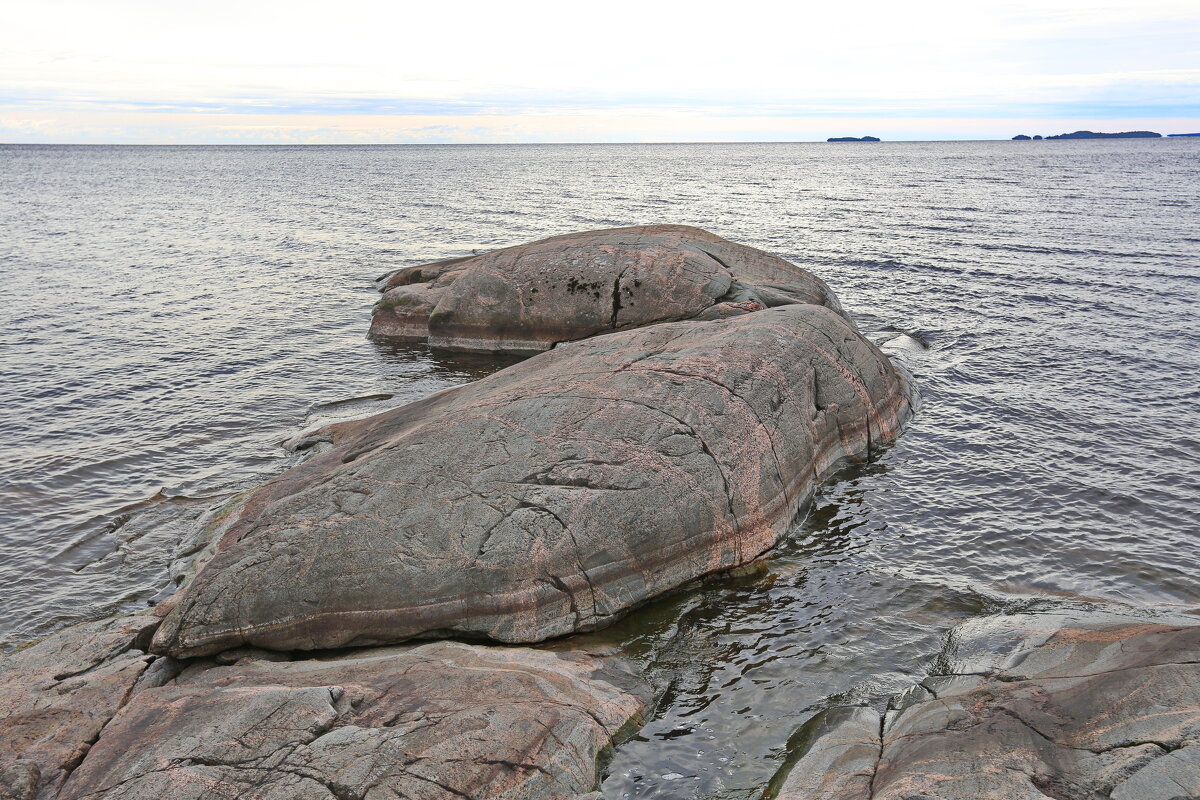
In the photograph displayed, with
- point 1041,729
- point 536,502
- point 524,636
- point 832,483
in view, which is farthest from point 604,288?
point 1041,729

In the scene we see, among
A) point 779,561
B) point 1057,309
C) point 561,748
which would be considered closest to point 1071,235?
point 1057,309

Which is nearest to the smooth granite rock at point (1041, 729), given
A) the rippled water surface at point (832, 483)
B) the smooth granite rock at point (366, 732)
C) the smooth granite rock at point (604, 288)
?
the rippled water surface at point (832, 483)

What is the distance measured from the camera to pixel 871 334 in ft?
79.2

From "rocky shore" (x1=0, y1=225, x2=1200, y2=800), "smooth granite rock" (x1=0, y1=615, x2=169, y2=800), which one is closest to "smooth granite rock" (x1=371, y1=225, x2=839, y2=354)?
"rocky shore" (x1=0, y1=225, x2=1200, y2=800)

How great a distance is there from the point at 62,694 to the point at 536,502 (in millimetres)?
5553

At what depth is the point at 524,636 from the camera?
902 cm

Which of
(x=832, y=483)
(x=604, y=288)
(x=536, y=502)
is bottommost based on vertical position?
(x=832, y=483)

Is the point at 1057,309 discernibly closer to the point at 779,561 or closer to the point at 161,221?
the point at 779,561

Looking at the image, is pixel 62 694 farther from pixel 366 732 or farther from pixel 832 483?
pixel 832 483

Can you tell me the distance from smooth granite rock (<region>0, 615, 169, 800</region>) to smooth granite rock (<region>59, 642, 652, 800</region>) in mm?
297

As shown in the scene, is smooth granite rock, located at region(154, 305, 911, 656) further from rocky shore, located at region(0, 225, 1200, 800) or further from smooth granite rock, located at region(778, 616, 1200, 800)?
smooth granite rock, located at region(778, 616, 1200, 800)

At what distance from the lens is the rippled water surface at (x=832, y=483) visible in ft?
30.9

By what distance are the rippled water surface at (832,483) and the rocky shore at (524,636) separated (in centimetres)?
70

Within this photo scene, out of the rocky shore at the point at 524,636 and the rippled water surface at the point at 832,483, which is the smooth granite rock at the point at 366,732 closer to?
the rocky shore at the point at 524,636
